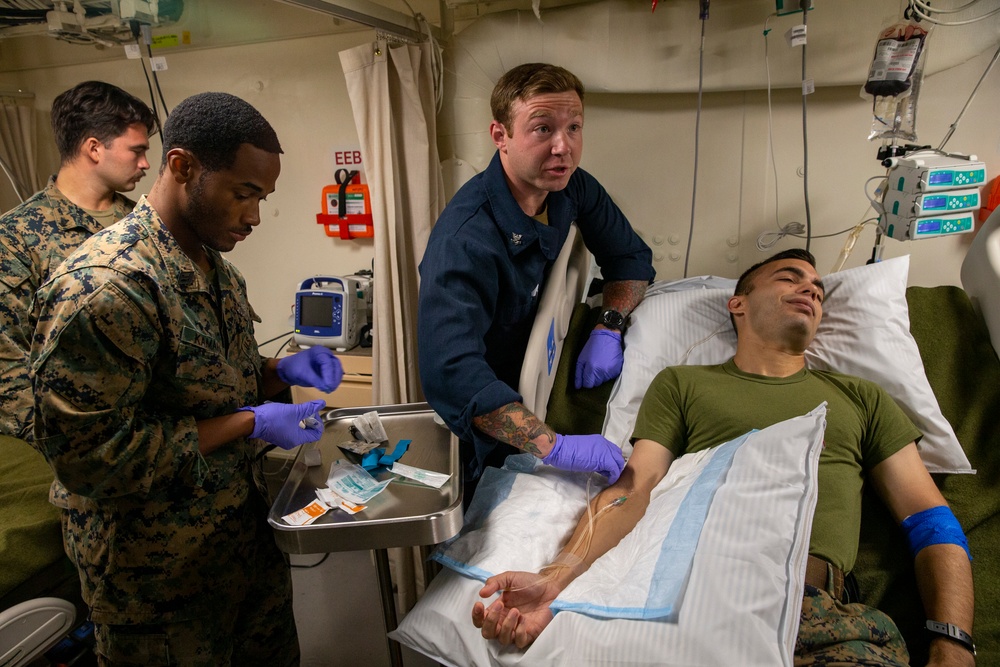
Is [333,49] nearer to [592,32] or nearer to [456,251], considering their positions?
[592,32]

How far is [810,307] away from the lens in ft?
5.58

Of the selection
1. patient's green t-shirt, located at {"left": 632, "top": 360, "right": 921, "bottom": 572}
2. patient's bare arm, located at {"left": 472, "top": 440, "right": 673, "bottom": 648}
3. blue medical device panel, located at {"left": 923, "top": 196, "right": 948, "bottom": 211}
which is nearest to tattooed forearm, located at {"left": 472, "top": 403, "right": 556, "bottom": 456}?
patient's bare arm, located at {"left": 472, "top": 440, "right": 673, "bottom": 648}

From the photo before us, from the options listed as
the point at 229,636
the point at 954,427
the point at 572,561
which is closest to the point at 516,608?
the point at 572,561

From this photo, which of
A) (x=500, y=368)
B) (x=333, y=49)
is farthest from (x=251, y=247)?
(x=500, y=368)

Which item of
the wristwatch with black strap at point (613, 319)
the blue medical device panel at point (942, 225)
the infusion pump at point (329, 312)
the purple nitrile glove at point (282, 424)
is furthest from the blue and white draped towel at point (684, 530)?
the infusion pump at point (329, 312)

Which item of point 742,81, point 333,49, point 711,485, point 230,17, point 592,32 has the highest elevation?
point 230,17

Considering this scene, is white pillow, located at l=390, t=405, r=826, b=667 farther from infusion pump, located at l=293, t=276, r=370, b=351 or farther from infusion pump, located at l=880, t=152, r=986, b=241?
infusion pump, located at l=293, t=276, r=370, b=351

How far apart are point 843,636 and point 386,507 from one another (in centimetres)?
94

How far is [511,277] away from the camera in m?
1.68

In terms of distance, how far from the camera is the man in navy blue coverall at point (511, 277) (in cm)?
145

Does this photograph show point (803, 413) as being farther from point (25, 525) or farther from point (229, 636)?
point (25, 525)

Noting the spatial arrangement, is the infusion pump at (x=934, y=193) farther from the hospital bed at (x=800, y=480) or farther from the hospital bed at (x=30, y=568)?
the hospital bed at (x=30, y=568)

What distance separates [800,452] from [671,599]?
39 centimetres

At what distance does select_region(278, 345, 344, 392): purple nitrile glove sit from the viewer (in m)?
1.56
